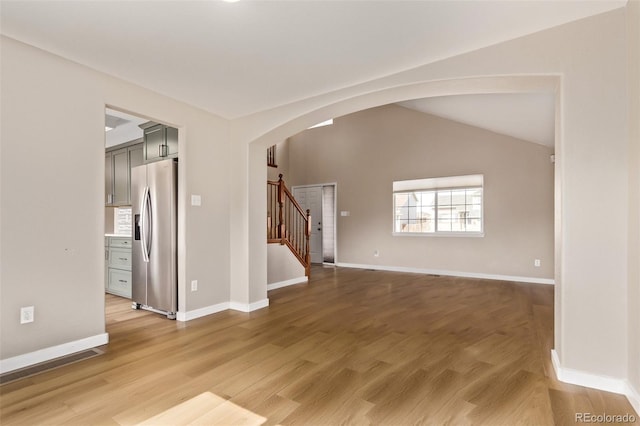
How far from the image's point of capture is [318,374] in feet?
7.91

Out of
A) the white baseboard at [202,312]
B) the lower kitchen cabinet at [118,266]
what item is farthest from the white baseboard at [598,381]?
the lower kitchen cabinet at [118,266]

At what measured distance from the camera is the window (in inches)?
259

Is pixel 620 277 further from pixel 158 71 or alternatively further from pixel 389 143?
pixel 389 143

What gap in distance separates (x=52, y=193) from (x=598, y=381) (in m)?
4.18

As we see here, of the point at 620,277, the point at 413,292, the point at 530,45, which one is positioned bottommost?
the point at 413,292

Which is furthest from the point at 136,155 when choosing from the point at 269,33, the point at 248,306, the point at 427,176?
the point at 427,176

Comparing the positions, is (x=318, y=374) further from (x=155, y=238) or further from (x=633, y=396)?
(x=155, y=238)

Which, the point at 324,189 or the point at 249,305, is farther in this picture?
the point at 324,189

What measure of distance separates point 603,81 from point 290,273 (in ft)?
15.9

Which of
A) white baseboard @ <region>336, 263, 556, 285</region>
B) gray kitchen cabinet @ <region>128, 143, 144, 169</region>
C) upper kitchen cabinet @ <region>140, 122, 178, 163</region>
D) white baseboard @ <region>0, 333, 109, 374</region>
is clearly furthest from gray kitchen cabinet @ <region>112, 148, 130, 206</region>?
white baseboard @ <region>336, 263, 556, 285</region>

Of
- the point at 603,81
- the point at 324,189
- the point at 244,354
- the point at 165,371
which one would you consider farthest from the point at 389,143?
the point at 165,371

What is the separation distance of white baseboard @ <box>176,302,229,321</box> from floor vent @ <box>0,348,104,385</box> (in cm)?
96

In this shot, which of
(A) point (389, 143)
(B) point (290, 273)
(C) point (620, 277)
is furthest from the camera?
(A) point (389, 143)

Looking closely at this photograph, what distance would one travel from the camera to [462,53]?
8.75ft
